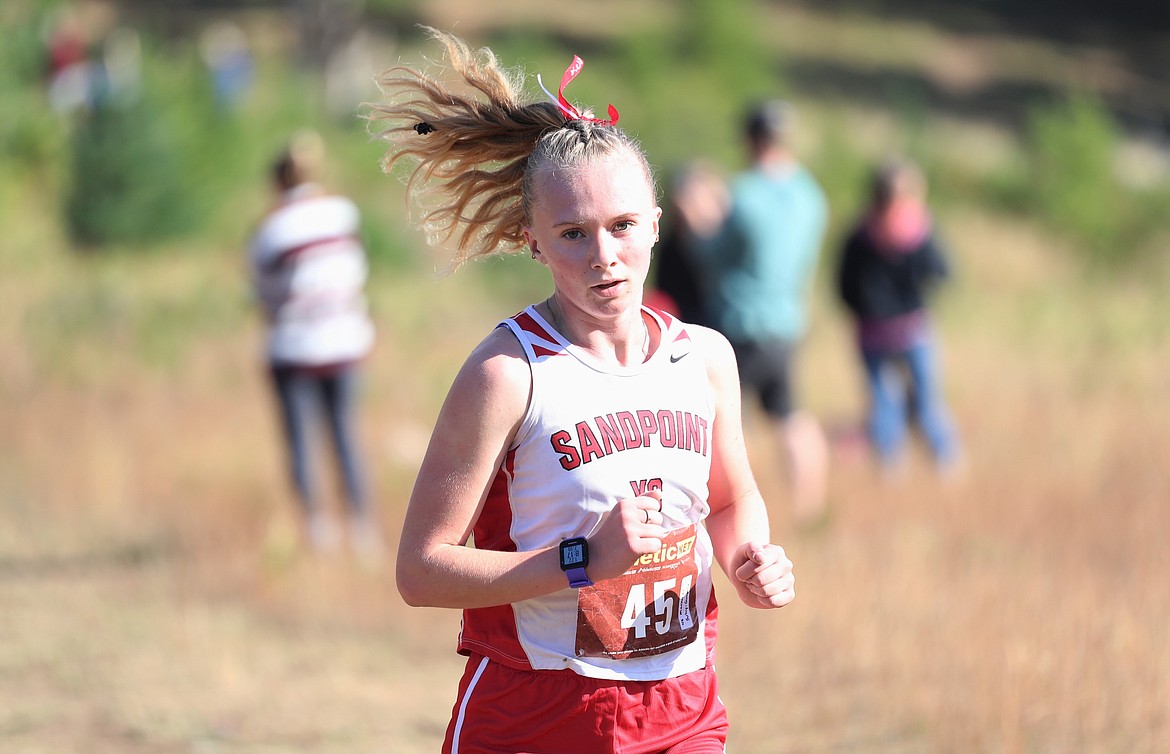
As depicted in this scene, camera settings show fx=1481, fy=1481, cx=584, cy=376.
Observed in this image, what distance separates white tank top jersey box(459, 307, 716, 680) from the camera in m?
2.57

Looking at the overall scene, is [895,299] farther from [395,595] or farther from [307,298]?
[395,595]

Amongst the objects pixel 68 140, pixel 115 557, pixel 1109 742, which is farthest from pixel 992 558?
pixel 68 140

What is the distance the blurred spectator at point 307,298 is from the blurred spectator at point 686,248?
61.1 inches

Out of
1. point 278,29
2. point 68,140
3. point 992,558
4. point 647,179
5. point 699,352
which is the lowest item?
point 992,558

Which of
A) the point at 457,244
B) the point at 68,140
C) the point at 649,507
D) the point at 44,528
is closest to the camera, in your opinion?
the point at 649,507

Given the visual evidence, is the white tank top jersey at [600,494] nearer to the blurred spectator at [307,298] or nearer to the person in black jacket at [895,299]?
the blurred spectator at [307,298]

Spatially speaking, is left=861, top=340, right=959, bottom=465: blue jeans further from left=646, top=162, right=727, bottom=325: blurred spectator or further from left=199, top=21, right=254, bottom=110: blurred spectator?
left=199, top=21, right=254, bottom=110: blurred spectator

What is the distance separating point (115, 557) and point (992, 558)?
4.17 meters

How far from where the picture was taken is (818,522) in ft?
23.1

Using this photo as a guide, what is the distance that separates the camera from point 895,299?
28.0 ft

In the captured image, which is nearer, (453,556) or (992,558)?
(453,556)

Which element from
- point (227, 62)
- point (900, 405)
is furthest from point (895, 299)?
point (227, 62)

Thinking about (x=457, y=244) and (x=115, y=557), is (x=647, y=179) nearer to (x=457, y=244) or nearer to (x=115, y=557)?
(x=457, y=244)

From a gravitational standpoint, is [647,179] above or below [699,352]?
above
